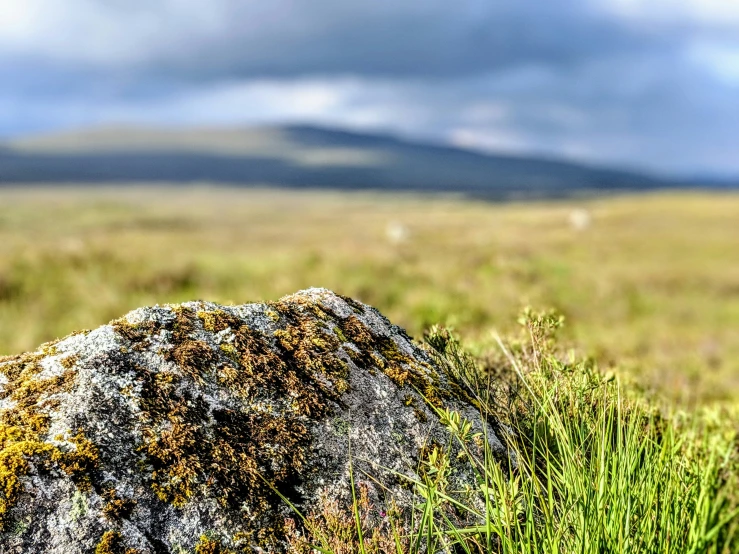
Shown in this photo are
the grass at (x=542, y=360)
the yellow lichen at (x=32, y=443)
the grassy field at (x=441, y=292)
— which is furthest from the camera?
the grassy field at (x=441, y=292)

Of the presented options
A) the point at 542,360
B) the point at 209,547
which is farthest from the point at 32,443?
the point at 542,360

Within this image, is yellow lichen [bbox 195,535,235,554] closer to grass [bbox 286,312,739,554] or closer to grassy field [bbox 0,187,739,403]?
grass [bbox 286,312,739,554]

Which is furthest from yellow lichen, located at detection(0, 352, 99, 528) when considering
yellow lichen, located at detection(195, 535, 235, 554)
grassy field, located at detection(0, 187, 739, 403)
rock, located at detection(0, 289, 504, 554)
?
grassy field, located at detection(0, 187, 739, 403)

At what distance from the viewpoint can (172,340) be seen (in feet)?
9.31

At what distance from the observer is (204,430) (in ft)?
8.26

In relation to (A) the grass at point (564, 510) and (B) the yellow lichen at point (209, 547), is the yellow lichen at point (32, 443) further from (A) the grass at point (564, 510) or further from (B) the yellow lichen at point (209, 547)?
(A) the grass at point (564, 510)

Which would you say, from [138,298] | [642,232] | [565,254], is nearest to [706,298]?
[565,254]

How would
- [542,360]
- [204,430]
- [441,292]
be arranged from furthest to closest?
[441,292]
[542,360]
[204,430]

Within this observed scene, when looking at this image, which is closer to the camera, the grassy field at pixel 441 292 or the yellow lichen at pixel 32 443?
the yellow lichen at pixel 32 443

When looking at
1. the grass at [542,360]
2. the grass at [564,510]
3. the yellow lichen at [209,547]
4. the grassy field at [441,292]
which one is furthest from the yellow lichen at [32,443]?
the grassy field at [441,292]

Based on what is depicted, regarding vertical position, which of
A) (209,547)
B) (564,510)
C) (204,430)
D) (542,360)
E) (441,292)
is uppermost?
(542,360)

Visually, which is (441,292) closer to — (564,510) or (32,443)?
(564,510)

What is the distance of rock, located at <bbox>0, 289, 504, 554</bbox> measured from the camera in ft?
7.22

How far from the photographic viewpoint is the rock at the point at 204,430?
2.20 metres
